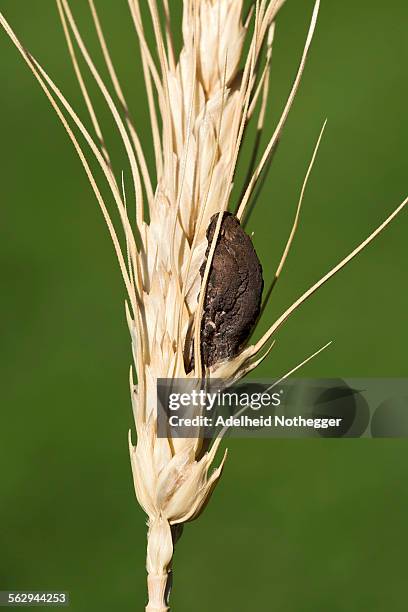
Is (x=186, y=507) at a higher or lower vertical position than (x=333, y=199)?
lower

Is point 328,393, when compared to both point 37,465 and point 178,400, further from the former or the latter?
point 37,465

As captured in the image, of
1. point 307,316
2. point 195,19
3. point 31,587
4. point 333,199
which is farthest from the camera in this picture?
point 333,199

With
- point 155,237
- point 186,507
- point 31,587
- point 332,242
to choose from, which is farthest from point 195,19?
point 332,242

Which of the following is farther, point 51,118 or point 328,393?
point 51,118

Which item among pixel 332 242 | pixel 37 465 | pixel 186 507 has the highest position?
pixel 332 242

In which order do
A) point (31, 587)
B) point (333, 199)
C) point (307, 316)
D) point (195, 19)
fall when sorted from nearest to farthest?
1. point (195, 19)
2. point (31, 587)
3. point (307, 316)
4. point (333, 199)

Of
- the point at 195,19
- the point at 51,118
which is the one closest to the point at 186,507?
the point at 195,19
